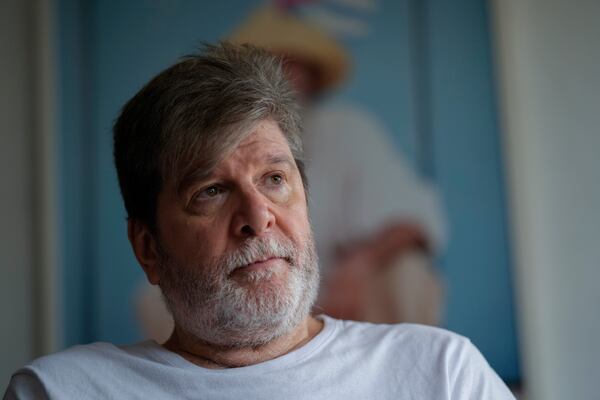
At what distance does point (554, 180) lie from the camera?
1.85m

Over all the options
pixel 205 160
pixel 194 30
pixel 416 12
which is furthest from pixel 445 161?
pixel 205 160

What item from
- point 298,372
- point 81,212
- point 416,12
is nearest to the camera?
point 298,372

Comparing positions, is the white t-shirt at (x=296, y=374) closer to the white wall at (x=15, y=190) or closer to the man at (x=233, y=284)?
the man at (x=233, y=284)

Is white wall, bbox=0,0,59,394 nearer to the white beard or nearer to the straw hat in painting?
the straw hat in painting

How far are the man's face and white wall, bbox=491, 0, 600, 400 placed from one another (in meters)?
0.88

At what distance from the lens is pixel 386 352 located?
118 centimetres

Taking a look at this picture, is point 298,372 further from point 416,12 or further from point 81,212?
point 416,12

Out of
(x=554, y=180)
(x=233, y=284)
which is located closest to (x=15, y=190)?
(x=233, y=284)

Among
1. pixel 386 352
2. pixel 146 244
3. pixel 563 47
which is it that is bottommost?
pixel 386 352

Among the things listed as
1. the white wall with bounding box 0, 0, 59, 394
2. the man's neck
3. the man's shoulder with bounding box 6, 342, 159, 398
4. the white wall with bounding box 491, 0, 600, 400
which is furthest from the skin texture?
the white wall with bounding box 491, 0, 600, 400

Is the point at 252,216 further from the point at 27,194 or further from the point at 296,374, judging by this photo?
the point at 27,194

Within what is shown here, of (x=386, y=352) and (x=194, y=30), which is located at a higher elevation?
(x=194, y=30)

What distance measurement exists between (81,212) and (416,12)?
1093mm

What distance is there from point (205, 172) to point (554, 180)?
1148mm
